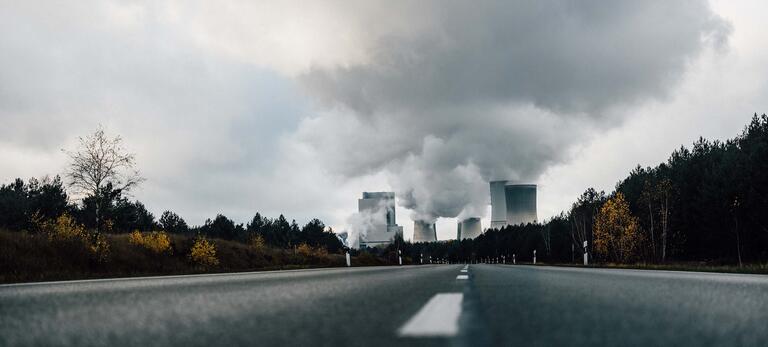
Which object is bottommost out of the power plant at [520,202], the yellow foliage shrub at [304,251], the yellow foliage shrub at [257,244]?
the yellow foliage shrub at [304,251]

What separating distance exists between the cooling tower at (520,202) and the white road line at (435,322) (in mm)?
152193

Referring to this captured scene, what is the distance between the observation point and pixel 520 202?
153 m

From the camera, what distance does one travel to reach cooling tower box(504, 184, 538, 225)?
152 meters

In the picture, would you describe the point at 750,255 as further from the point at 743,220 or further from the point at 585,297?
the point at 585,297

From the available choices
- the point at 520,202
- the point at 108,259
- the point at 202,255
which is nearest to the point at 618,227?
the point at 202,255

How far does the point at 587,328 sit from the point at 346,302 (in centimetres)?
193

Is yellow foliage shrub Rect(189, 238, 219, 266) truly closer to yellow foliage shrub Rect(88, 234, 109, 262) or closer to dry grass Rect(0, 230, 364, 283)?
dry grass Rect(0, 230, 364, 283)

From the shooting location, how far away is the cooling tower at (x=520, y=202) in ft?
498

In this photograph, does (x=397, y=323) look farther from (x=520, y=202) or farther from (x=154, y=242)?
(x=520, y=202)

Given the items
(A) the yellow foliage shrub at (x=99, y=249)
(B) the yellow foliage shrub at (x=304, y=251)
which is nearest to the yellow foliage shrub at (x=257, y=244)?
(B) the yellow foliage shrub at (x=304, y=251)

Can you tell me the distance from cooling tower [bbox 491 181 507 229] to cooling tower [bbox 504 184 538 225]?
7.74 metres

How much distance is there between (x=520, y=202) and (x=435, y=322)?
15536 cm

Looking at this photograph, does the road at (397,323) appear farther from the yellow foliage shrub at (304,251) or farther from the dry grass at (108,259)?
the yellow foliage shrub at (304,251)

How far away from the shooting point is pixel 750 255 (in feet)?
193
